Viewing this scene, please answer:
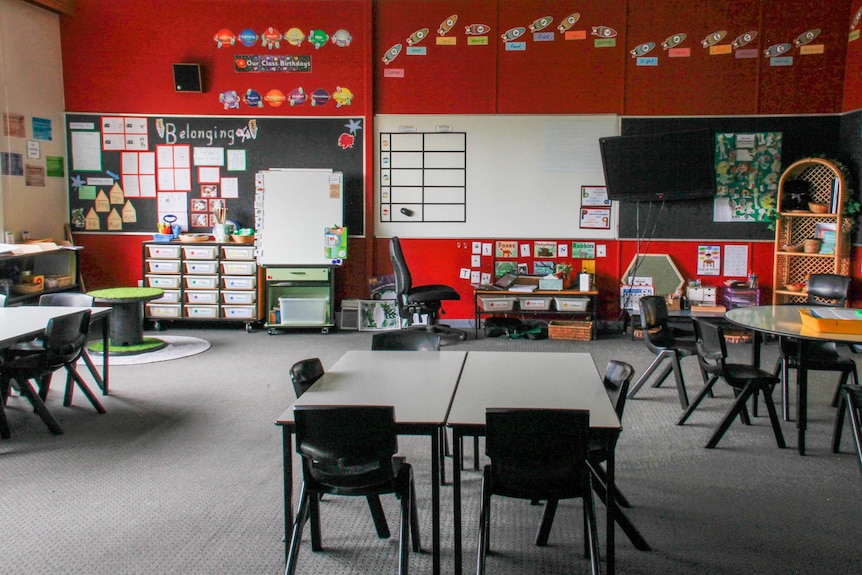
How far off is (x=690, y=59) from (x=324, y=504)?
6375mm

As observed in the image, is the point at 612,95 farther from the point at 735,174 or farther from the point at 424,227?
the point at 424,227

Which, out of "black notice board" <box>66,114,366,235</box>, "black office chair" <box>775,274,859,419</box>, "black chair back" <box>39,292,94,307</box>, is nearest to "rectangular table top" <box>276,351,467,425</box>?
"black office chair" <box>775,274,859,419</box>

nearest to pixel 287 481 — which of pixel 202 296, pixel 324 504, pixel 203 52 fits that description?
pixel 324 504

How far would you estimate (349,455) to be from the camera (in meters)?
2.77

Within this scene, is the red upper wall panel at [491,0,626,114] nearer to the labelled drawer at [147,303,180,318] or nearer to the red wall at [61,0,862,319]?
the red wall at [61,0,862,319]

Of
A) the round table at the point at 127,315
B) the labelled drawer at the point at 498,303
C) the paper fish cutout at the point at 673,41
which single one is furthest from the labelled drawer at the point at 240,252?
the paper fish cutout at the point at 673,41

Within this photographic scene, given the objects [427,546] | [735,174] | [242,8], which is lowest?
[427,546]

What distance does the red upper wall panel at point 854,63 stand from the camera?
24.1 feet

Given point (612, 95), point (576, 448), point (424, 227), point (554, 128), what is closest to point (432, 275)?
point (424, 227)

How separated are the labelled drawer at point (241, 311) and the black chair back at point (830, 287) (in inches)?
217

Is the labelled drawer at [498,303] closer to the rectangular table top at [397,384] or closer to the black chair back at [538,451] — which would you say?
the rectangular table top at [397,384]

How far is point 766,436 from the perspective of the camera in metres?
4.72

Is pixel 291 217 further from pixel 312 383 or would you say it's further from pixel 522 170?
pixel 312 383

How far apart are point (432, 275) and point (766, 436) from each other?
4373 mm
